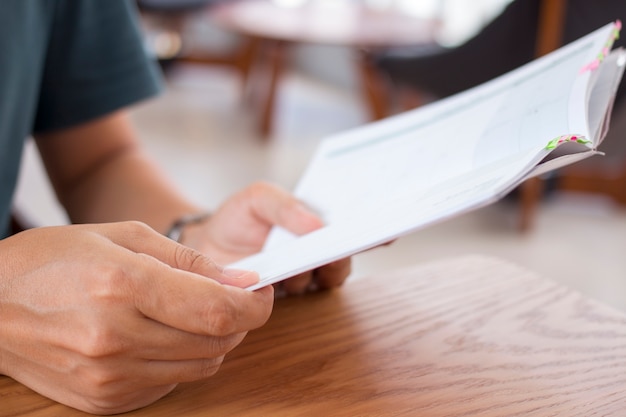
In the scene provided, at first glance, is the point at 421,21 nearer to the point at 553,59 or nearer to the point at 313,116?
the point at 313,116

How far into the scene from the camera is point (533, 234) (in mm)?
2553

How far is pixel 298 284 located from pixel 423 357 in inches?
5.0

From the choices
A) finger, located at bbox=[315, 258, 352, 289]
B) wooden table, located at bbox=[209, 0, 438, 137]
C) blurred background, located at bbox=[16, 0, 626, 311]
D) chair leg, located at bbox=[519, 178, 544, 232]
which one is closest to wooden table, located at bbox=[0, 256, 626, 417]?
finger, located at bbox=[315, 258, 352, 289]

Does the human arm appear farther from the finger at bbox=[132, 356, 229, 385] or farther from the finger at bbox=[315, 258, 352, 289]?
the finger at bbox=[132, 356, 229, 385]

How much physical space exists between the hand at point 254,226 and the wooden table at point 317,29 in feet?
7.88

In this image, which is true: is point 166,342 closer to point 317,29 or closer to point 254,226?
point 254,226

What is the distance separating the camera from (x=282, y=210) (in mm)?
646

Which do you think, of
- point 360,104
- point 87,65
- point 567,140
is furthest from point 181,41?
point 567,140

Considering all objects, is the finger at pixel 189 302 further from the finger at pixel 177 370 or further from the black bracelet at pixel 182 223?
the black bracelet at pixel 182 223

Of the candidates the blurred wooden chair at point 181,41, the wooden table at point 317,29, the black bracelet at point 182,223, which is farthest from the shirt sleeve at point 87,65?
the blurred wooden chair at point 181,41

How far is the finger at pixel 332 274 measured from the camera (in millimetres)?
615

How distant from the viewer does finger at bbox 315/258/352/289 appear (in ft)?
2.02

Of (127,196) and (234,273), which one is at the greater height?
(234,273)

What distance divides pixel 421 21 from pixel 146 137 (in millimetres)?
1264
